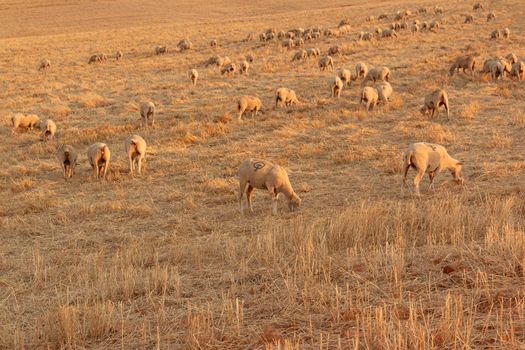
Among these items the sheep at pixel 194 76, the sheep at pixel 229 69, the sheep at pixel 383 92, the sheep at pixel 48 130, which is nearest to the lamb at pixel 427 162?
the sheep at pixel 383 92

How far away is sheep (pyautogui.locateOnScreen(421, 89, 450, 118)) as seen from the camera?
17.8 metres

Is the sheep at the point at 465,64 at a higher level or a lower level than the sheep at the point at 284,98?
higher

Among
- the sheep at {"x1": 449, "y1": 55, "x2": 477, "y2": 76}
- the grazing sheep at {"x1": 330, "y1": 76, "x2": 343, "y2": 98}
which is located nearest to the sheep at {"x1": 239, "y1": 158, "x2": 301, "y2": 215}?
the grazing sheep at {"x1": 330, "y1": 76, "x2": 343, "y2": 98}

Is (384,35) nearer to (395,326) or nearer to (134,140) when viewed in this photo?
(134,140)

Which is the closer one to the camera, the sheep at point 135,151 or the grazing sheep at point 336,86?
the sheep at point 135,151

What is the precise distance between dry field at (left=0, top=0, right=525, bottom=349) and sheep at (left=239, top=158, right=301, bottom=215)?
332 millimetres

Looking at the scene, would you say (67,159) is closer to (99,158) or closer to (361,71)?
(99,158)

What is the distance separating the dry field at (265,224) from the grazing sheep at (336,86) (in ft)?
1.69

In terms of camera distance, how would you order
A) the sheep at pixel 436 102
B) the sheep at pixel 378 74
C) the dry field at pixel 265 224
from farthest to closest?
the sheep at pixel 378 74, the sheep at pixel 436 102, the dry field at pixel 265 224

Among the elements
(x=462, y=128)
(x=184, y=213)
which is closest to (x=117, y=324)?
(x=184, y=213)

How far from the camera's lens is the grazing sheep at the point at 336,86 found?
22.5 meters

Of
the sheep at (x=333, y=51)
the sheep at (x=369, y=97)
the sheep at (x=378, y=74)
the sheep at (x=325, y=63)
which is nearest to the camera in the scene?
the sheep at (x=369, y=97)

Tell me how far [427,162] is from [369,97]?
8.57m

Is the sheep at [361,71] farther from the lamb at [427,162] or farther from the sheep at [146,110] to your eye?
the lamb at [427,162]
